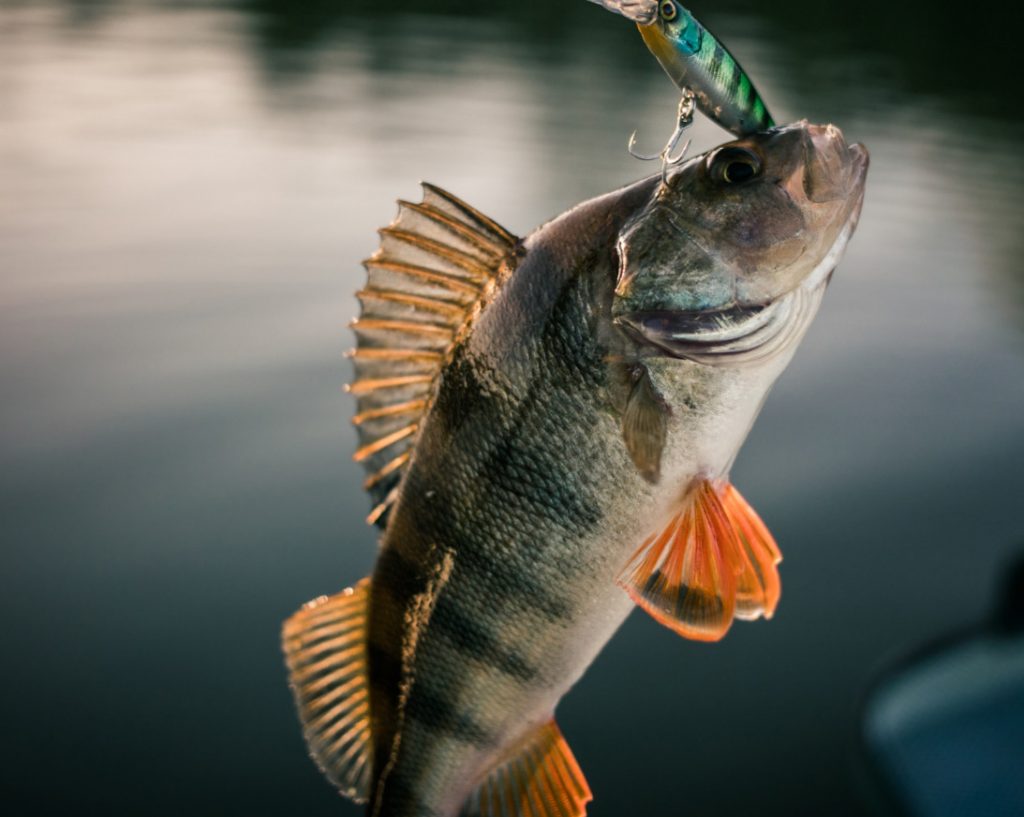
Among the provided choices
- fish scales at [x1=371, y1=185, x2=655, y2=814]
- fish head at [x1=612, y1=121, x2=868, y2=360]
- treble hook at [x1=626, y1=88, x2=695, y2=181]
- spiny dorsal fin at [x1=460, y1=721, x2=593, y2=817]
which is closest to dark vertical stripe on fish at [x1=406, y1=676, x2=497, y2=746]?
fish scales at [x1=371, y1=185, x2=655, y2=814]

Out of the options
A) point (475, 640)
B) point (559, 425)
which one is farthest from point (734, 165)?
point (475, 640)

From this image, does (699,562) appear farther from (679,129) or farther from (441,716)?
(679,129)

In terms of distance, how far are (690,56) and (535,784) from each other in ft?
3.32

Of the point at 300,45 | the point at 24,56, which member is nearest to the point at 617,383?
the point at 24,56

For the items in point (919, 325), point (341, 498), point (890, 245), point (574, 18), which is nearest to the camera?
point (341, 498)

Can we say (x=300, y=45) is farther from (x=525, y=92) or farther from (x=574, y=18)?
(x=574, y=18)

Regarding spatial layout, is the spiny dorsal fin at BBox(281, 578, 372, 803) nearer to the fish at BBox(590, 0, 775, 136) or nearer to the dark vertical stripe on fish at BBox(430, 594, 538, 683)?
the dark vertical stripe on fish at BBox(430, 594, 538, 683)

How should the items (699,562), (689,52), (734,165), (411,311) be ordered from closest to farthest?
(689,52) → (734,165) → (699,562) → (411,311)

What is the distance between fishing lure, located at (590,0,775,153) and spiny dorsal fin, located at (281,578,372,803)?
0.84 meters

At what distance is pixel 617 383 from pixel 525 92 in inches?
486

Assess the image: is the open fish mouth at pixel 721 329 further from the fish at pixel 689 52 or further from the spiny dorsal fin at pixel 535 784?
the spiny dorsal fin at pixel 535 784

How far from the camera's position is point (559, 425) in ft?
3.91

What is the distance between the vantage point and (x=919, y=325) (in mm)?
6004

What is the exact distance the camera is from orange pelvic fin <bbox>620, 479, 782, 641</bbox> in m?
1.24
